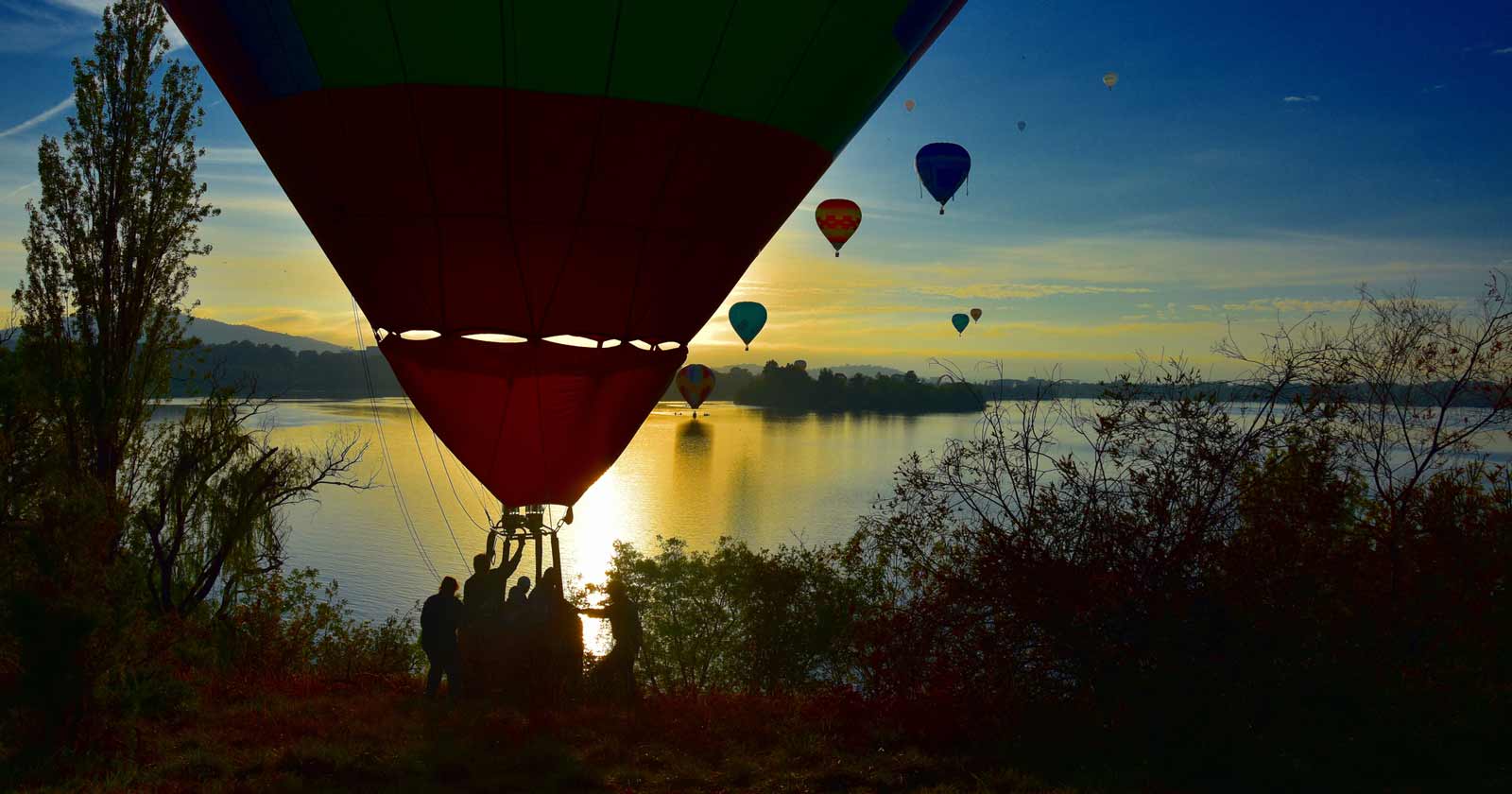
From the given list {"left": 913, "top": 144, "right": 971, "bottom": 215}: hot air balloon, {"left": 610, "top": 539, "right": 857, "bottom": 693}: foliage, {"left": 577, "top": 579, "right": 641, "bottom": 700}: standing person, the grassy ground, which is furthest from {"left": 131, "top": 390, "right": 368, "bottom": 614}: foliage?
{"left": 913, "top": 144, "right": 971, "bottom": 215}: hot air balloon

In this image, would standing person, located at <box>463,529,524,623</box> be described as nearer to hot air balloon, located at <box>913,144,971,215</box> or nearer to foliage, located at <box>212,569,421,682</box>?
foliage, located at <box>212,569,421,682</box>

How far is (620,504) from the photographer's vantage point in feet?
172

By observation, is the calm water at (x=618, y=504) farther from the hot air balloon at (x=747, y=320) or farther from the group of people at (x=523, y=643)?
the group of people at (x=523, y=643)

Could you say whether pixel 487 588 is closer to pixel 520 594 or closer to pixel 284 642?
pixel 520 594

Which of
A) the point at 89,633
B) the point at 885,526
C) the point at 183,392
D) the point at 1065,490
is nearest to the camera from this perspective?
the point at 89,633

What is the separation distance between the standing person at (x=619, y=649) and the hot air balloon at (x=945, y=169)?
17022 millimetres

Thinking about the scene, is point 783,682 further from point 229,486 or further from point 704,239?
point 704,239

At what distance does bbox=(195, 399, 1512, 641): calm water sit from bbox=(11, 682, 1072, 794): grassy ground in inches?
251

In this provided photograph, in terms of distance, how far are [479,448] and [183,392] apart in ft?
41.7

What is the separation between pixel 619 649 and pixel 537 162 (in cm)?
362

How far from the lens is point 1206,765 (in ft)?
19.3

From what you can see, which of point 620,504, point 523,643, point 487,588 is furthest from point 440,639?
point 620,504

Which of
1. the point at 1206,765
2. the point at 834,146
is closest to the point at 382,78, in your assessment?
the point at 834,146

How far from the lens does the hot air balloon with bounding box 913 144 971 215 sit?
22812mm
